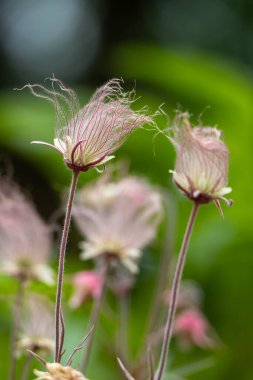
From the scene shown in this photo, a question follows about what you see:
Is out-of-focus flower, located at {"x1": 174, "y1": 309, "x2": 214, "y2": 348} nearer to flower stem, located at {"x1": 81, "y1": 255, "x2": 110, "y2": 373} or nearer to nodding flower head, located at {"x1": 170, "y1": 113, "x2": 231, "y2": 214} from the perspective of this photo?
flower stem, located at {"x1": 81, "y1": 255, "x2": 110, "y2": 373}

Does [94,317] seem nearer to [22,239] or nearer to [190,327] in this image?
[22,239]

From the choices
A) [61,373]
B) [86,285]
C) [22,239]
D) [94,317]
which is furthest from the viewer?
[86,285]

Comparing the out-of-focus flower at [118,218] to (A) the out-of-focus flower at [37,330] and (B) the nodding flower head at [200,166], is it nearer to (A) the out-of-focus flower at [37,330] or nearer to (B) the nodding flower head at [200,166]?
(A) the out-of-focus flower at [37,330]

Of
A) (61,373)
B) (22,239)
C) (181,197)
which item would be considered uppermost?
(181,197)

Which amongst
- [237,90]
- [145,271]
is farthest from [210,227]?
[237,90]

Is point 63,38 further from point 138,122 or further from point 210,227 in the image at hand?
point 138,122

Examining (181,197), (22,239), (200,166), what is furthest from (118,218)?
(181,197)

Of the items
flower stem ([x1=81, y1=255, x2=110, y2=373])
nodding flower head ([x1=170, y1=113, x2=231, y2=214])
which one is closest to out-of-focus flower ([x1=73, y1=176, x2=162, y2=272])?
flower stem ([x1=81, y1=255, x2=110, y2=373])
